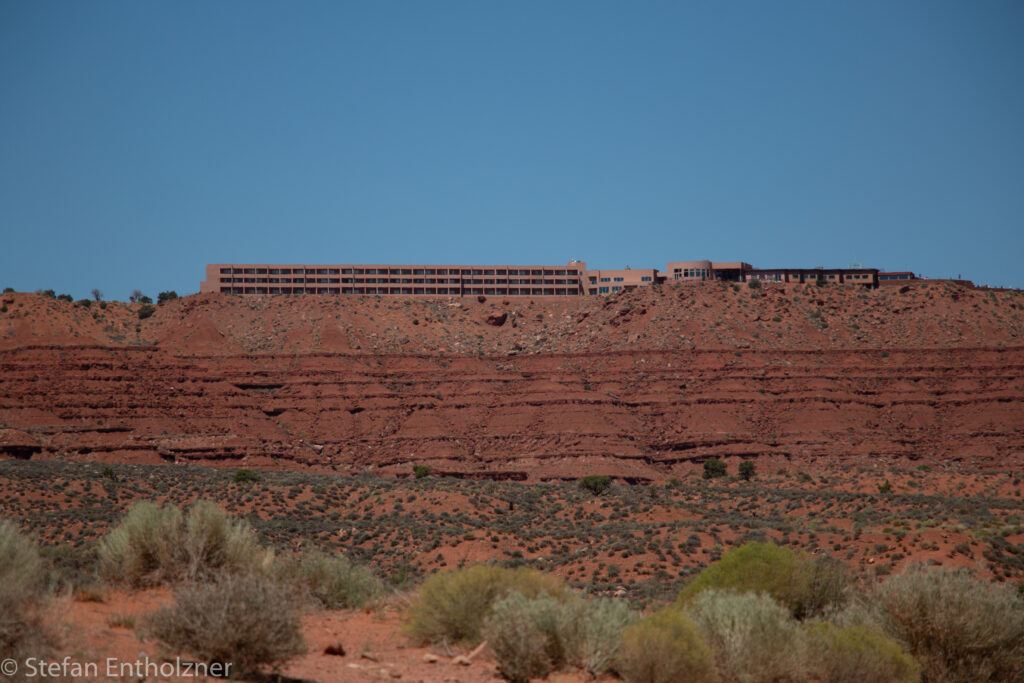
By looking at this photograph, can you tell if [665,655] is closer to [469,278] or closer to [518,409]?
[518,409]

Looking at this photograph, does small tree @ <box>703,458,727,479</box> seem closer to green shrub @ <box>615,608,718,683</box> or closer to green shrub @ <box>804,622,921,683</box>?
green shrub @ <box>804,622,921,683</box>

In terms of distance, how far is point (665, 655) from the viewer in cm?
1358

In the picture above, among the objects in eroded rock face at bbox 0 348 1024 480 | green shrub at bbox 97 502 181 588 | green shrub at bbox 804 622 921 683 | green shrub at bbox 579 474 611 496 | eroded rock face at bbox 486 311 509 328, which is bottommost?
green shrub at bbox 804 622 921 683

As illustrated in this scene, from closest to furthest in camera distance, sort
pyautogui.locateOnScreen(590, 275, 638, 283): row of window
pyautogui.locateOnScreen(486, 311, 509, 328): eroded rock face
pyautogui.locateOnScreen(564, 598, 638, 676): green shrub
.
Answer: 1. pyautogui.locateOnScreen(564, 598, 638, 676): green shrub
2. pyautogui.locateOnScreen(486, 311, 509, 328): eroded rock face
3. pyautogui.locateOnScreen(590, 275, 638, 283): row of window

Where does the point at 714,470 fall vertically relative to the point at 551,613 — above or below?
above

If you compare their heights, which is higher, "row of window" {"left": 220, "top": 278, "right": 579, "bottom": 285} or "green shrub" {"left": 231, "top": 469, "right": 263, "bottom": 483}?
"row of window" {"left": 220, "top": 278, "right": 579, "bottom": 285}

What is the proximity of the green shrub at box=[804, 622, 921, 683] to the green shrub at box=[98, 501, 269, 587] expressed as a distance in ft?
27.5

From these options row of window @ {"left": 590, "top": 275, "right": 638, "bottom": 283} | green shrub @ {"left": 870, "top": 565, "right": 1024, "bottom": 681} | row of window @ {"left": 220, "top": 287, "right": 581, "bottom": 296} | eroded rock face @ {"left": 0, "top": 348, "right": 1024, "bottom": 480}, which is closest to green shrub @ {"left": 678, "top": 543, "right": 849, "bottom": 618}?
green shrub @ {"left": 870, "top": 565, "right": 1024, "bottom": 681}

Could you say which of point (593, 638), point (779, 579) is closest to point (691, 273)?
point (779, 579)

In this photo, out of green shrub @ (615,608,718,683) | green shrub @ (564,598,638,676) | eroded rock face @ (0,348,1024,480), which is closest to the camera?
green shrub @ (615,608,718,683)

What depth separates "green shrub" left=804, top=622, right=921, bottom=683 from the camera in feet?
48.8

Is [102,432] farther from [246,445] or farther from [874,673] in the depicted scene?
[874,673]

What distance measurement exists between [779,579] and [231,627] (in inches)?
429

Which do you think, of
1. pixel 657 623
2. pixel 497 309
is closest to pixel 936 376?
pixel 497 309
